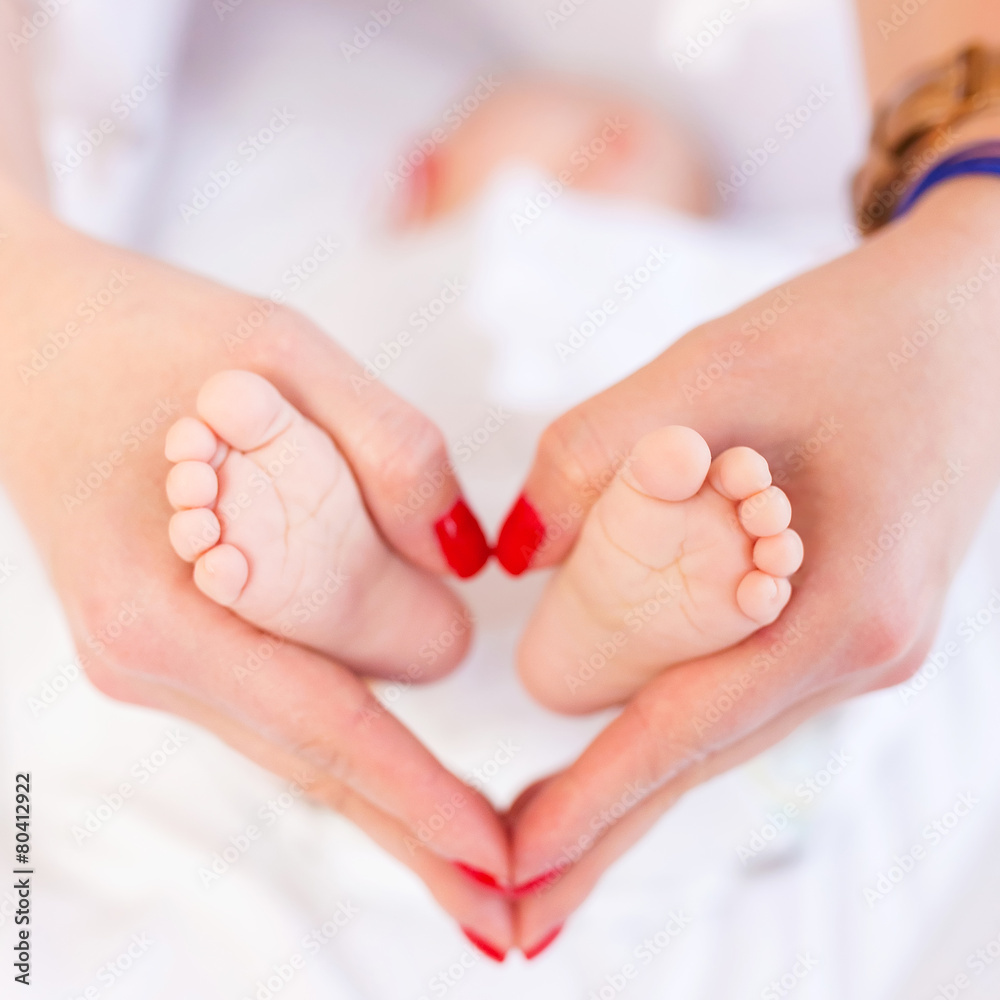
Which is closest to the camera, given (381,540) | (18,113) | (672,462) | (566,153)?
(672,462)

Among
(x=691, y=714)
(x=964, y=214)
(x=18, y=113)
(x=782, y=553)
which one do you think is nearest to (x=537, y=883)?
(x=691, y=714)

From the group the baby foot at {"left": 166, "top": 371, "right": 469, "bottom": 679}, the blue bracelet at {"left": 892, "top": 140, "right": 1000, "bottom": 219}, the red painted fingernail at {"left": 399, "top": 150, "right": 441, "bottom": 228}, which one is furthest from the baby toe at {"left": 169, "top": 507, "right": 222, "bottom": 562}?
the red painted fingernail at {"left": 399, "top": 150, "right": 441, "bottom": 228}

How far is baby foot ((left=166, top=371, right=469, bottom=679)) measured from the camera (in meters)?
0.54

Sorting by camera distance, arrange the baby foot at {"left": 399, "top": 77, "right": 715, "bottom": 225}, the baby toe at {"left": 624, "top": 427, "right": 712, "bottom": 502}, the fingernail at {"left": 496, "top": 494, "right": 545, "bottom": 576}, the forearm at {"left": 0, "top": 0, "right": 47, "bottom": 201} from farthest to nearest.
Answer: the baby foot at {"left": 399, "top": 77, "right": 715, "bottom": 225}, the forearm at {"left": 0, "top": 0, "right": 47, "bottom": 201}, the fingernail at {"left": 496, "top": 494, "right": 545, "bottom": 576}, the baby toe at {"left": 624, "top": 427, "right": 712, "bottom": 502}

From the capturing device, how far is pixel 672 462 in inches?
20.3

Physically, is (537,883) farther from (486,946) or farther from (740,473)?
(740,473)

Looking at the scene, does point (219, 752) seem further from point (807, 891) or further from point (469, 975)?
point (807, 891)

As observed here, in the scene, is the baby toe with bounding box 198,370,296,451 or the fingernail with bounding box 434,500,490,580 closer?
the baby toe with bounding box 198,370,296,451

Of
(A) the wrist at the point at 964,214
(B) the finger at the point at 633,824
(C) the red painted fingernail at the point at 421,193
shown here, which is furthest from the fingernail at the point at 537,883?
(C) the red painted fingernail at the point at 421,193

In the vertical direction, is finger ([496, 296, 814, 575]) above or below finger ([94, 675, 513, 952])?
above

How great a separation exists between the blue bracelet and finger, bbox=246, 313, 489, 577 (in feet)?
1.52

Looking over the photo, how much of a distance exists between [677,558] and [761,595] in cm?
5

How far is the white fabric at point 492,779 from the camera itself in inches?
32.6

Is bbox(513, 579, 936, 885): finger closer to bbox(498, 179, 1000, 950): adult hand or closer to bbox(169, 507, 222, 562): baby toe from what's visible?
bbox(498, 179, 1000, 950): adult hand
